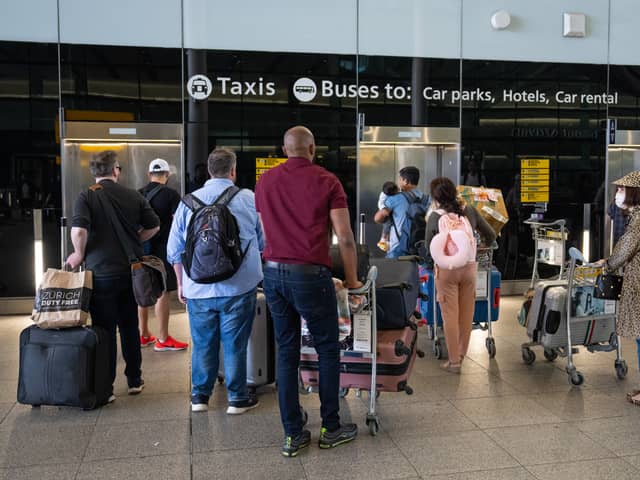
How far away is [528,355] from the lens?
19.2 ft

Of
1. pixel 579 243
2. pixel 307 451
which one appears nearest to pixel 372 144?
pixel 579 243

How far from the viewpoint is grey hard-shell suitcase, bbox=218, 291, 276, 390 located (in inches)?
195

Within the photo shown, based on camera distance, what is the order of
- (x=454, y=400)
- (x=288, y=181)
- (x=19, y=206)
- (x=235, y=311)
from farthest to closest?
(x=19, y=206) < (x=454, y=400) < (x=235, y=311) < (x=288, y=181)

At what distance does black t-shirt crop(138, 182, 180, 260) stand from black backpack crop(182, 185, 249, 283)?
1992 millimetres

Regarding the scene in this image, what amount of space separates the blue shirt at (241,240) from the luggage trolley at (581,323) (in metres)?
2.25

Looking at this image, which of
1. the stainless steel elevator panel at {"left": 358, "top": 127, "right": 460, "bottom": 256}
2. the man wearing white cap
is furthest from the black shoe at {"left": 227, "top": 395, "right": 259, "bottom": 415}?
the stainless steel elevator panel at {"left": 358, "top": 127, "right": 460, "bottom": 256}

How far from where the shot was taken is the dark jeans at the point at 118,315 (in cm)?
483

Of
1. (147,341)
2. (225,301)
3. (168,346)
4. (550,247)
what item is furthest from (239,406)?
(550,247)

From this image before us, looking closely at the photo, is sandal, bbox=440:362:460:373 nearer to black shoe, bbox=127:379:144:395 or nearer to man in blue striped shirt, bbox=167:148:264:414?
man in blue striped shirt, bbox=167:148:264:414

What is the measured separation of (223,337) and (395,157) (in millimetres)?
5007

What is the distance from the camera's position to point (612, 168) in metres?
9.49

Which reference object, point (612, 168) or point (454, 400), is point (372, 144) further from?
point (454, 400)

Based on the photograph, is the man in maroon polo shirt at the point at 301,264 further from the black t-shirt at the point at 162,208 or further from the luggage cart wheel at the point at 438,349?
the black t-shirt at the point at 162,208

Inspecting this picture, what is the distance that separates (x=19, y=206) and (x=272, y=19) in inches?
136
